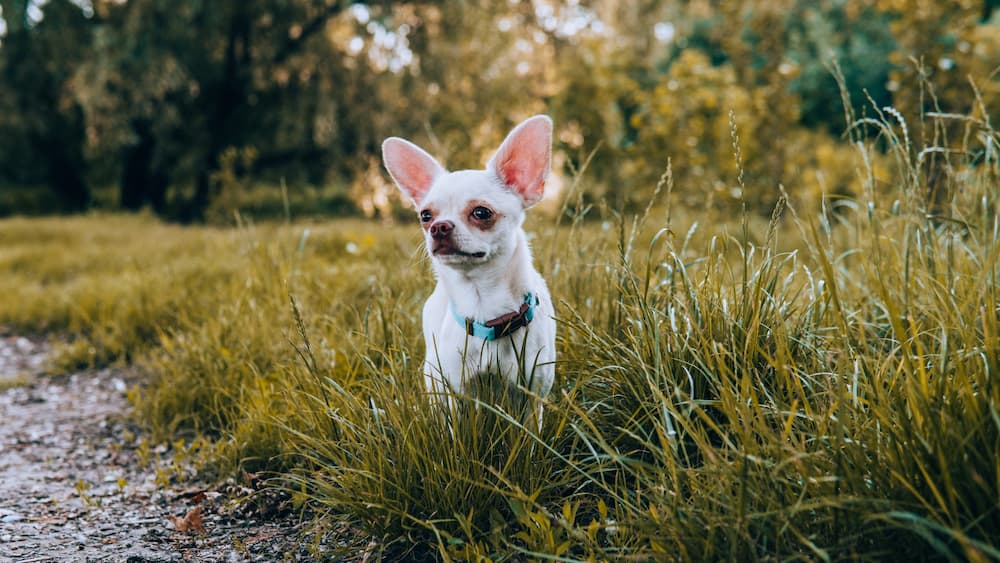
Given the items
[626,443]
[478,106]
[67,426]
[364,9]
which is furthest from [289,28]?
[626,443]

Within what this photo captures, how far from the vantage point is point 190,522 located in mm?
2486

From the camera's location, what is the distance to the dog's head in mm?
2158

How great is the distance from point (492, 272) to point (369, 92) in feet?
33.0

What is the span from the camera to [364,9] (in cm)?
1128

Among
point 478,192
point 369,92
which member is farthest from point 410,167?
point 369,92

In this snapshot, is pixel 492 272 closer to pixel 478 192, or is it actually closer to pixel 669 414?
pixel 478 192

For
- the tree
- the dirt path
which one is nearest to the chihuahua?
the dirt path

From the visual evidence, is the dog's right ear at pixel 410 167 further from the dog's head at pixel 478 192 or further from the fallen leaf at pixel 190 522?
the fallen leaf at pixel 190 522

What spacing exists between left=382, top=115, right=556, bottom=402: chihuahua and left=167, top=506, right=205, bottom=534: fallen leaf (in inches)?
36.1

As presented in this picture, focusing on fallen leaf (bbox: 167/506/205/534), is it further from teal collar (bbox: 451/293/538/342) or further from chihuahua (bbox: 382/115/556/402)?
teal collar (bbox: 451/293/538/342)

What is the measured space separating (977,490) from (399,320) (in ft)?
6.85

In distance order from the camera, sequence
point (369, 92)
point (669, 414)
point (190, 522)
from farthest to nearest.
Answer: point (369, 92) → point (190, 522) → point (669, 414)

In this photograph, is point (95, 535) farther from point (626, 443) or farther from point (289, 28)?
point (289, 28)

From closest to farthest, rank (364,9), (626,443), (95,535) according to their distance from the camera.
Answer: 1. (626,443)
2. (95,535)
3. (364,9)
